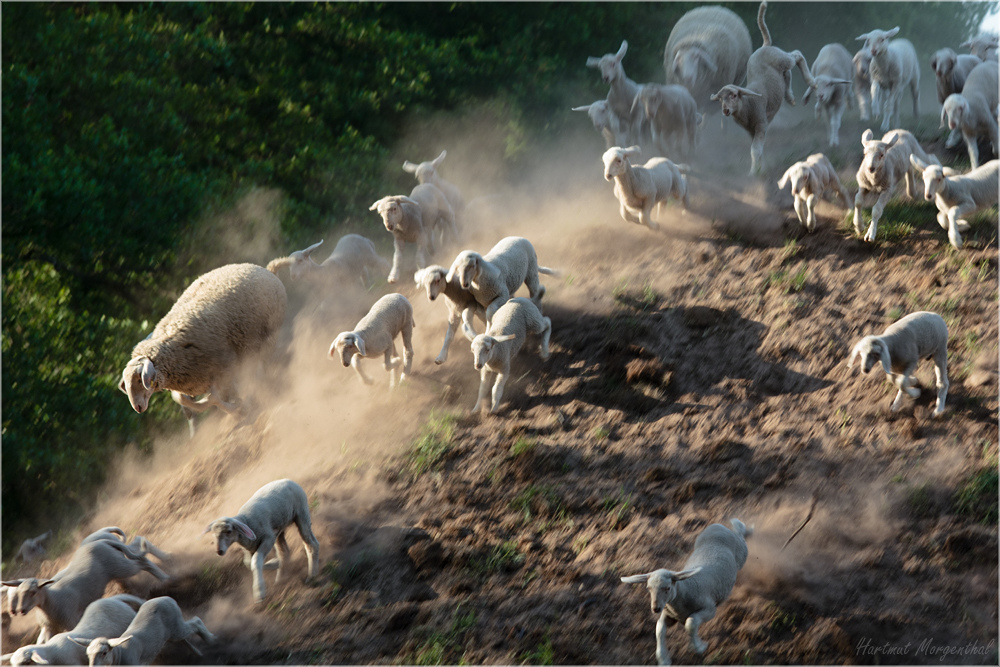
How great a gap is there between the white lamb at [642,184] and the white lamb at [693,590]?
594 centimetres

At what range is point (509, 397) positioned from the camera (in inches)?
362

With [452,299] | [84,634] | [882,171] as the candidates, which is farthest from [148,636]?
[882,171]

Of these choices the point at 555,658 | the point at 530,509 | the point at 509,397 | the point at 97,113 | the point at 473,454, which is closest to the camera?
the point at 555,658

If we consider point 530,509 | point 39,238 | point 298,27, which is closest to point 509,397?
point 530,509

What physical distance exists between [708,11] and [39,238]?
15.7 m

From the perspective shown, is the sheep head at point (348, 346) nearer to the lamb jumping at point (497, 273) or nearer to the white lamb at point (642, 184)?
the lamb jumping at point (497, 273)

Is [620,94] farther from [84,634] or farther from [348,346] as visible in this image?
[84,634]

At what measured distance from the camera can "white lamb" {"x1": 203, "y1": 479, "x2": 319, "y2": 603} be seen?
6.87 meters

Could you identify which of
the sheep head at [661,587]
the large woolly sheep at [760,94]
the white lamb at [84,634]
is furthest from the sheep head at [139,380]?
the large woolly sheep at [760,94]

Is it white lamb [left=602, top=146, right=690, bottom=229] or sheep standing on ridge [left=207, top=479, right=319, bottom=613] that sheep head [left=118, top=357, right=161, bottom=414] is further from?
white lamb [left=602, top=146, right=690, bottom=229]

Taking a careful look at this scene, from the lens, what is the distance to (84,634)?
666cm

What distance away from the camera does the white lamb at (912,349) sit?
23.8ft

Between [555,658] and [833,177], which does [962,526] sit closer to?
[555,658]

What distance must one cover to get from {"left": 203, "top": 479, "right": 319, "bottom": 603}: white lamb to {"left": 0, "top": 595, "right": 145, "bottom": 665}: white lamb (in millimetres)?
998
